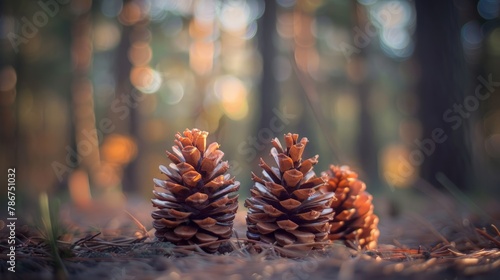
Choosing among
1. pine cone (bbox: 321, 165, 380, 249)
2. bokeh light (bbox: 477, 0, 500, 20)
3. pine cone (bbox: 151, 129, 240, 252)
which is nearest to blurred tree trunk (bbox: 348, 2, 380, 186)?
bokeh light (bbox: 477, 0, 500, 20)

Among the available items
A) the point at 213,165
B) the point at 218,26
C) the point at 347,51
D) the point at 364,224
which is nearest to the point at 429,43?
the point at 364,224

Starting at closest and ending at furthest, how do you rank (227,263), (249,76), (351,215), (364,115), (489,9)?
(227,263), (351,215), (489,9), (364,115), (249,76)

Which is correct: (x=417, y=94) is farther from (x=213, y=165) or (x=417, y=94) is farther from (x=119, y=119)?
(x=119, y=119)

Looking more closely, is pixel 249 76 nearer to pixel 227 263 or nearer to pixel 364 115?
pixel 364 115

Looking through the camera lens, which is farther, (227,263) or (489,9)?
(489,9)

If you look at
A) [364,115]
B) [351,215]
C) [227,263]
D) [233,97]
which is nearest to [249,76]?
[233,97]

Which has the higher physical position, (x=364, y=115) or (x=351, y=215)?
(x=364, y=115)
